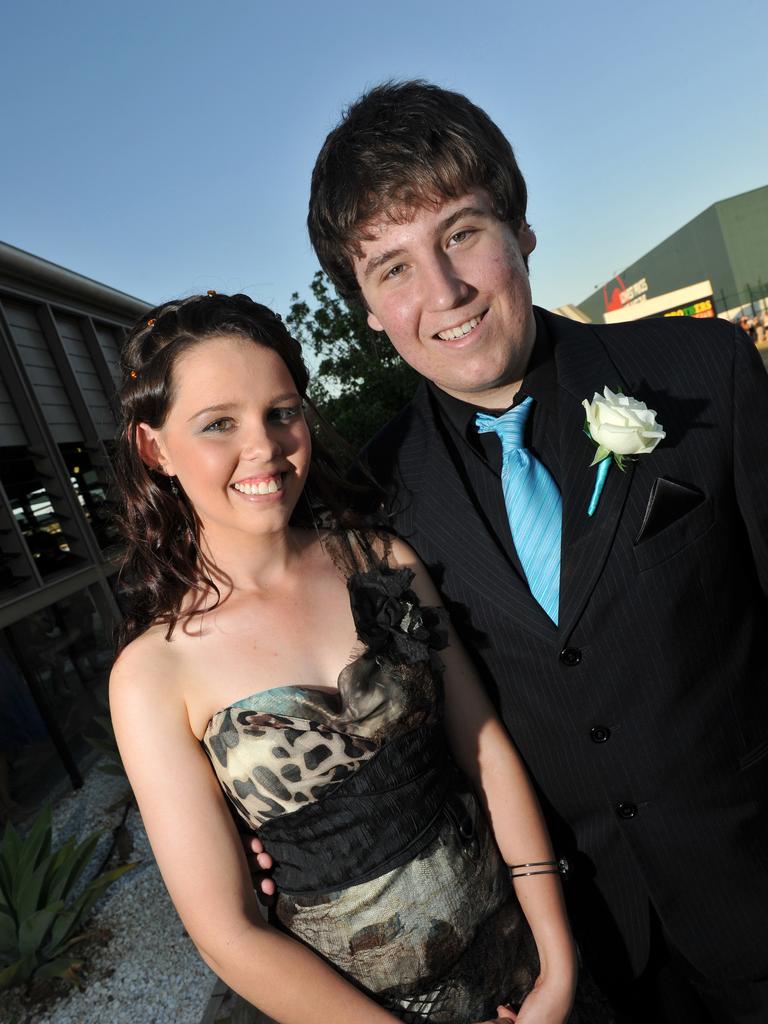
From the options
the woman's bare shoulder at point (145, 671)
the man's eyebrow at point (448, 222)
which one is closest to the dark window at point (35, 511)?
the woman's bare shoulder at point (145, 671)

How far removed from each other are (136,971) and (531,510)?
3.71 m

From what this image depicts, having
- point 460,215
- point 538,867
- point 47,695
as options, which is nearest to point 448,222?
point 460,215

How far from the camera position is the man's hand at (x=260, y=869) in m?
1.90

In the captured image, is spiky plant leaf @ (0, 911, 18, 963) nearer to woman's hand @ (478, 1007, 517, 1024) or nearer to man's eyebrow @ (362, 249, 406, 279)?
woman's hand @ (478, 1007, 517, 1024)

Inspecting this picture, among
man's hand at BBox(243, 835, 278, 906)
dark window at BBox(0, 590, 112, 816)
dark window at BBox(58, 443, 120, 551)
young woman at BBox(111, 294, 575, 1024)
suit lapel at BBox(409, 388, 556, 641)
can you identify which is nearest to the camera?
young woman at BBox(111, 294, 575, 1024)

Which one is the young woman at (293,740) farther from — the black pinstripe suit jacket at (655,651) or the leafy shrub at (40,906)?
the leafy shrub at (40,906)

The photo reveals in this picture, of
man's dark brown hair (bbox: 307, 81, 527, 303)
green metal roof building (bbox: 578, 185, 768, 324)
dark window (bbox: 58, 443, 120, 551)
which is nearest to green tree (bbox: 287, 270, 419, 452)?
dark window (bbox: 58, 443, 120, 551)

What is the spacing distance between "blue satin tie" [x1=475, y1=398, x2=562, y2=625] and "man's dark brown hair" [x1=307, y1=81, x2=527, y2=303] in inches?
24.8

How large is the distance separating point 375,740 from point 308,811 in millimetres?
228

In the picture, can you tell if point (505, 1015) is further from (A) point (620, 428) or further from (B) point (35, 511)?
(B) point (35, 511)

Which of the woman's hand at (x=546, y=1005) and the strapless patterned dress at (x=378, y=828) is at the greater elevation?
the strapless patterned dress at (x=378, y=828)

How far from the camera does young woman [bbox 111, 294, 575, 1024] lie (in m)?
1.79

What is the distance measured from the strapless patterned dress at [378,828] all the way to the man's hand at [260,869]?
23 mm

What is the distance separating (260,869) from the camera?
1.91 meters
